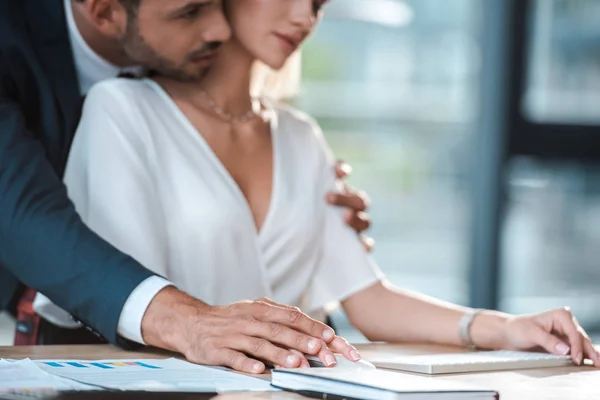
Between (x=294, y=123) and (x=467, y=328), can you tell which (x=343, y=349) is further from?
(x=294, y=123)

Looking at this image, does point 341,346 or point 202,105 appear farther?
point 202,105

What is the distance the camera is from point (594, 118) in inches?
188

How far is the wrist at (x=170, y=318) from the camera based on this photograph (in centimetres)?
148

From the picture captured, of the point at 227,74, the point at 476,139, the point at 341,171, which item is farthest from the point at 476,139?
the point at 227,74

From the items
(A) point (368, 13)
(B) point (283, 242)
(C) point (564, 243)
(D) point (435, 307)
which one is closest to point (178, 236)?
(B) point (283, 242)

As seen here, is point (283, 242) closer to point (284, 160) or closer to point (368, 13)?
point (284, 160)

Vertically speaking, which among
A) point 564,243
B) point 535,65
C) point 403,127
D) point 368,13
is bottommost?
point 564,243

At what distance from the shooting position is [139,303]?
156cm

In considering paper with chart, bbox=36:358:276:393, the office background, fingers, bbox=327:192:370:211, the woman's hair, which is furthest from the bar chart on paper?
the office background

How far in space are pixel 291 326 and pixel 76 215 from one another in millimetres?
456

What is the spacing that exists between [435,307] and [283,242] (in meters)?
0.34

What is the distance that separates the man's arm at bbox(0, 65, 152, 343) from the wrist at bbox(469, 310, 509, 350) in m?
0.70

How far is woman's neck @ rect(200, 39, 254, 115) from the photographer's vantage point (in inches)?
84.8

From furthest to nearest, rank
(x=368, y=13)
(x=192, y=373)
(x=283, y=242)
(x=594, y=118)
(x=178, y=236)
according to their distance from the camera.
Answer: (x=594, y=118) → (x=368, y=13) → (x=283, y=242) → (x=178, y=236) → (x=192, y=373)
